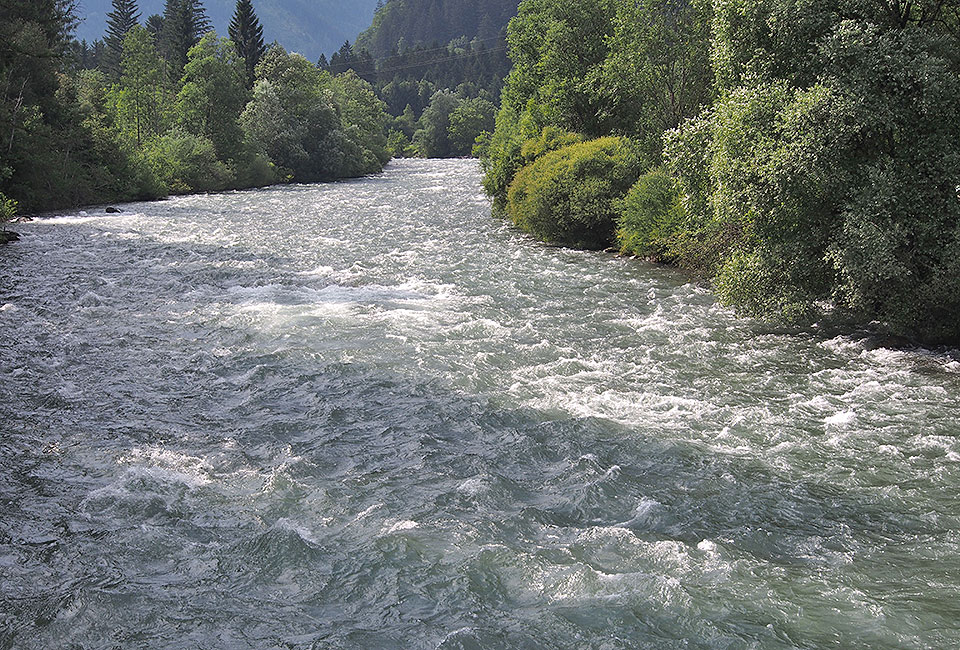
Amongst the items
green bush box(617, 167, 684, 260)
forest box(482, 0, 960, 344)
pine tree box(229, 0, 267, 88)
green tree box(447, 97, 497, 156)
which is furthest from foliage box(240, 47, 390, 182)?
forest box(482, 0, 960, 344)

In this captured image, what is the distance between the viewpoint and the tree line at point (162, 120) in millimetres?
42469

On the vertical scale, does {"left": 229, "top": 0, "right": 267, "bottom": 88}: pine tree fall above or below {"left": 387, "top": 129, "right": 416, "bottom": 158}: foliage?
above

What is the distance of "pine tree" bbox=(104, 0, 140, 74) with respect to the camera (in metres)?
108

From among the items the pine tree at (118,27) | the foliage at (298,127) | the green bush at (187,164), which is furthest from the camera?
the pine tree at (118,27)

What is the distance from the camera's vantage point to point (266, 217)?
42.3 meters

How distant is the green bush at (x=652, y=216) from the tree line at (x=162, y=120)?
26.5 metres

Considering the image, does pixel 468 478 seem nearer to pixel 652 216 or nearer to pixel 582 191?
pixel 652 216

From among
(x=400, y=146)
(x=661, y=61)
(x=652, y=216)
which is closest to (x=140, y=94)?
(x=661, y=61)

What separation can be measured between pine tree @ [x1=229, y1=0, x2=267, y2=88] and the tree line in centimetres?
15

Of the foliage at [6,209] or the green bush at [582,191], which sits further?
the foliage at [6,209]

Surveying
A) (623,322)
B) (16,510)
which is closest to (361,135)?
(623,322)

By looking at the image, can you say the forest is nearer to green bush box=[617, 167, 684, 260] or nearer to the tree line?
green bush box=[617, 167, 684, 260]

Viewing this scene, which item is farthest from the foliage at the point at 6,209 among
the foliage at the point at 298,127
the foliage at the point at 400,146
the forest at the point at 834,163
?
the foliage at the point at 400,146

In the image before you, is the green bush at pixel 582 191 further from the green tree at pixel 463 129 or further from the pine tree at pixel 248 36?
the green tree at pixel 463 129
